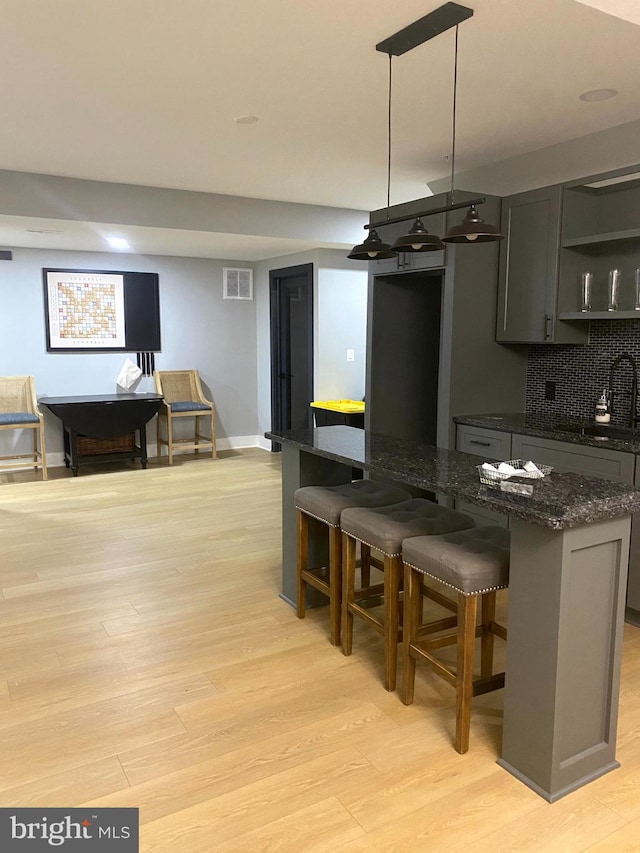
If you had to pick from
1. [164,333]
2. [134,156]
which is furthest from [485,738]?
[164,333]

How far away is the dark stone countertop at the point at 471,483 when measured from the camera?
72.6 inches

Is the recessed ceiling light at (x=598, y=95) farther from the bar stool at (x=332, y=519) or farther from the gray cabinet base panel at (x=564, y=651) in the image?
the gray cabinet base panel at (x=564, y=651)

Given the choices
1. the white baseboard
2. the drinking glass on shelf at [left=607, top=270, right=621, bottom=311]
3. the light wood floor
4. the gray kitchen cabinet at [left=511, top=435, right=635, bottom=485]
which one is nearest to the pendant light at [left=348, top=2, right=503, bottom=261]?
the gray kitchen cabinet at [left=511, top=435, right=635, bottom=485]

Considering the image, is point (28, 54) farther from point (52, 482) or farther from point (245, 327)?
point (245, 327)

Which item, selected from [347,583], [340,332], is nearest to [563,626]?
[347,583]

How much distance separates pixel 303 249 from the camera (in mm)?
6070

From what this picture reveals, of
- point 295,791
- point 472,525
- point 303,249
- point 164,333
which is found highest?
point 303,249

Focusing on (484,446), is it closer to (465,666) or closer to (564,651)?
(465,666)

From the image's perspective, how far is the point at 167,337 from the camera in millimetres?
6961

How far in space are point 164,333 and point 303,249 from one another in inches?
72.2

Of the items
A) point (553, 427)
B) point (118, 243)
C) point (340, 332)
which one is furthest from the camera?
point (340, 332)

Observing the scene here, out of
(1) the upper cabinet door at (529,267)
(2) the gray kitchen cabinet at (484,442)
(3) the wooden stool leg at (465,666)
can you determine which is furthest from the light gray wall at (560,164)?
(3) the wooden stool leg at (465,666)

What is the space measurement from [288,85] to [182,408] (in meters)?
4.20

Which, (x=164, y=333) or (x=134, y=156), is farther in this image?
(x=164, y=333)
